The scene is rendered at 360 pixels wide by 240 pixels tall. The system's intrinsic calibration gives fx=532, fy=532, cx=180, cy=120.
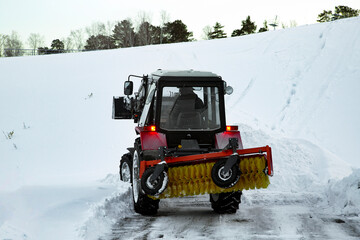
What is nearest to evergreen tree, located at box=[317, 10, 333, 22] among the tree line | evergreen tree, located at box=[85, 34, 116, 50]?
the tree line

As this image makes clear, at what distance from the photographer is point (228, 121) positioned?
20.1m

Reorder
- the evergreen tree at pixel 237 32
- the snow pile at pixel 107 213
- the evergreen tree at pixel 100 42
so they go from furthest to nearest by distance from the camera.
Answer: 1. the evergreen tree at pixel 100 42
2. the evergreen tree at pixel 237 32
3. the snow pile at pixel 107 213

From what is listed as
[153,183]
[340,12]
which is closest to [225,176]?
[153,183]

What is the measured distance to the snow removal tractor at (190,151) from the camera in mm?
7547

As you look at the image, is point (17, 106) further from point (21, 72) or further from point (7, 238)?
point (7, 238)

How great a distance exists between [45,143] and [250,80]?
1155 centimetres

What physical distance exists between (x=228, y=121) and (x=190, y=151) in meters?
12.1

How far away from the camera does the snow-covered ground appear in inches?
289

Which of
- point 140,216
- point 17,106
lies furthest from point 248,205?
point 17,106

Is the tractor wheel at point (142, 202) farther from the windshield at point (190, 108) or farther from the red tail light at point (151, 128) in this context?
the windshield at point (190, 108)

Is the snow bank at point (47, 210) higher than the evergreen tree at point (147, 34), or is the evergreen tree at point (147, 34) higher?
the evergreen tree at point (147, 34)

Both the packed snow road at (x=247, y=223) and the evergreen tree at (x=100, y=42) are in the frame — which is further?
the evergreen tree at (x=100, y=42)

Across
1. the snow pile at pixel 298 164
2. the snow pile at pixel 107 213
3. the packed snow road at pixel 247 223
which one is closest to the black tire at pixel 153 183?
the packed snow road at pixel 247 223

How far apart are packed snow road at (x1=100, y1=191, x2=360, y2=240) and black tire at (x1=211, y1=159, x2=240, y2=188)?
58cm
